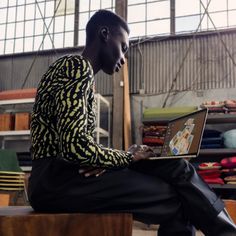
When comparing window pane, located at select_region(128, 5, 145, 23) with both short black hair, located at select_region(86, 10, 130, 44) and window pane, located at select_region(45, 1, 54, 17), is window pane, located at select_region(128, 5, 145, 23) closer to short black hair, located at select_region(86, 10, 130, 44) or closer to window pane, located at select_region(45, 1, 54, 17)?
window pane, located at select_region(45, 1, 54, 17)

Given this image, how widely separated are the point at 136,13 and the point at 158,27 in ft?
1.14

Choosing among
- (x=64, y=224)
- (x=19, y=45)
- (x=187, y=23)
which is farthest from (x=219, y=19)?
(x=64, y=224)

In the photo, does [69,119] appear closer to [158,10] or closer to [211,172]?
[211,172]

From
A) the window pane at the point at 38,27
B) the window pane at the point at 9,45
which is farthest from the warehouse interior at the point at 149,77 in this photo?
the window pane at the point at 9,45

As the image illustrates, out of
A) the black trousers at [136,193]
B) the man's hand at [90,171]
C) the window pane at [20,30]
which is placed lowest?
the black trousers at [136,193]

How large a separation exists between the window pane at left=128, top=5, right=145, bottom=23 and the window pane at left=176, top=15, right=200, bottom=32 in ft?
1.45

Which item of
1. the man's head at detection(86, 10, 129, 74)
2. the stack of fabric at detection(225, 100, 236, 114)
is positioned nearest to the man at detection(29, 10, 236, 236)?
the man's head at detection(86, 10, 129, 74)

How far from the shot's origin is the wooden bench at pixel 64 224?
35.9 inches

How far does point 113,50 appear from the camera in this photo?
1195mm

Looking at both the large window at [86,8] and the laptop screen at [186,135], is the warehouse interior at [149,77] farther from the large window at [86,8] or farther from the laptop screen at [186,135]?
the laptop screen at [186,135]

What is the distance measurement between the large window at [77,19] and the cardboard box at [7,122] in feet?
3.39

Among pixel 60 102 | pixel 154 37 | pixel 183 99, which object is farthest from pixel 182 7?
pixel 60 102

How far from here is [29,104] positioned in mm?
4461

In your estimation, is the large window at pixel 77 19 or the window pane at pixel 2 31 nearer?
the large window at pixel 77 19
